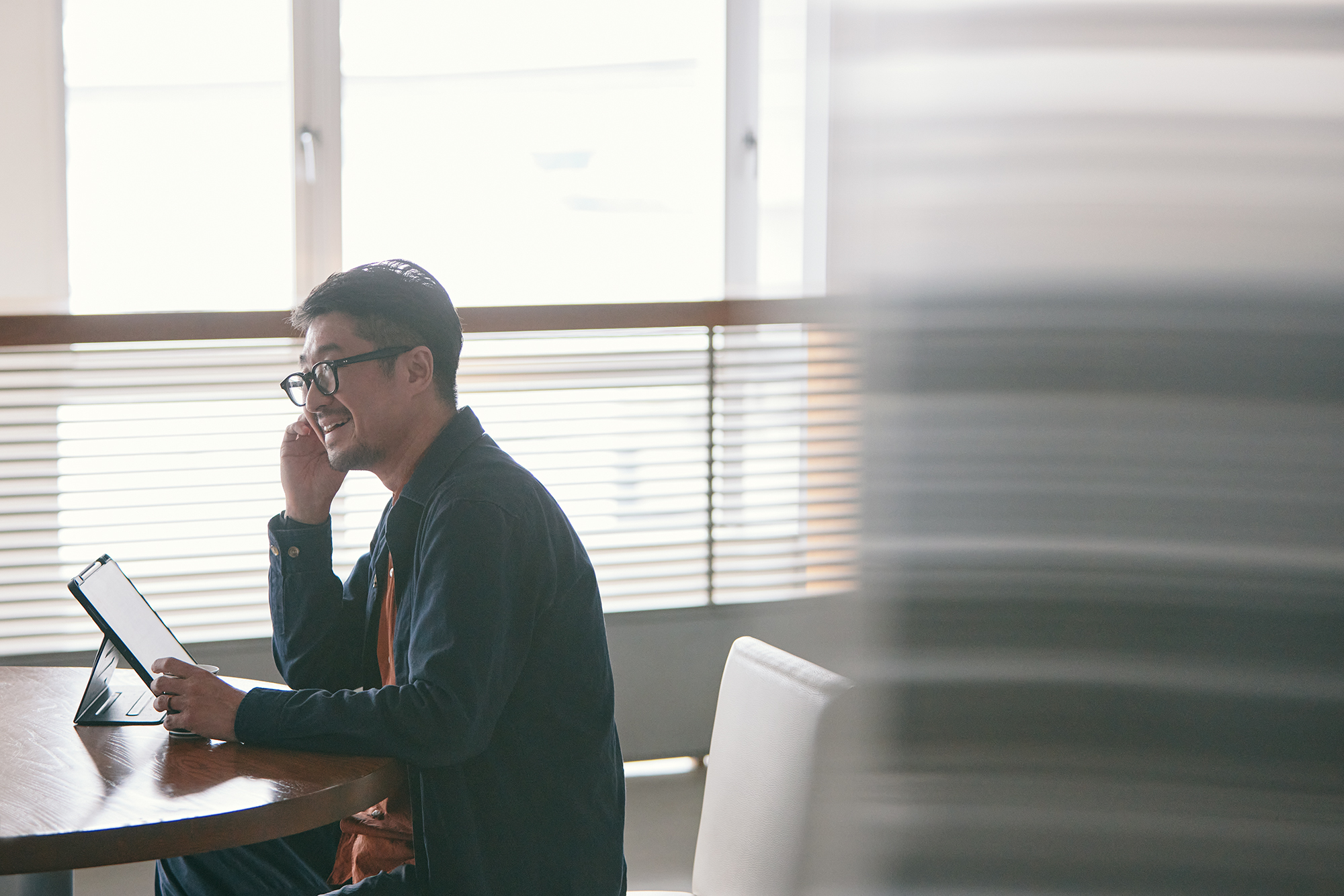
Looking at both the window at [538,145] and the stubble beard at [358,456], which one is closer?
the stubble beard at [358,456]

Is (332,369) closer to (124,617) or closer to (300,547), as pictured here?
(300,547)

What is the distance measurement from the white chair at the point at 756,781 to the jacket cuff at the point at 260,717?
0.61 m

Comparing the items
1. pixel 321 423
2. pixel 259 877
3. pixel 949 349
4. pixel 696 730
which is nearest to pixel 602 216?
pixel 696 730

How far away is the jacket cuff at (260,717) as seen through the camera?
1.40 meters

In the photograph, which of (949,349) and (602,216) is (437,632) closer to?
(949,349)

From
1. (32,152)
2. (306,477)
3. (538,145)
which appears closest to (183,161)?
(32,152)

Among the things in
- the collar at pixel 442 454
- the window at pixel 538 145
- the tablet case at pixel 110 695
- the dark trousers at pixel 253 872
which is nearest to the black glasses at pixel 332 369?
the collar at pixel 442 454

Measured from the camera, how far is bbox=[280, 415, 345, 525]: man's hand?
1.84m

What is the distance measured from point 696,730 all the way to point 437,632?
2.13m

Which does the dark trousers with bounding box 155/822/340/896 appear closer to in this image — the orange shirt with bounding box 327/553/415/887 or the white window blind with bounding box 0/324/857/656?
the orange shirt with bounding box 327/553/415/887

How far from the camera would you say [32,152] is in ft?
11.8

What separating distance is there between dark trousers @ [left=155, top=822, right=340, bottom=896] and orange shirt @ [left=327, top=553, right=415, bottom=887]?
47 mm

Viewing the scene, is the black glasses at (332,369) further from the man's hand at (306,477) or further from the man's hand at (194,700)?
the man's hand at (194,700)

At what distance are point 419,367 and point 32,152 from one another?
8.63ft
